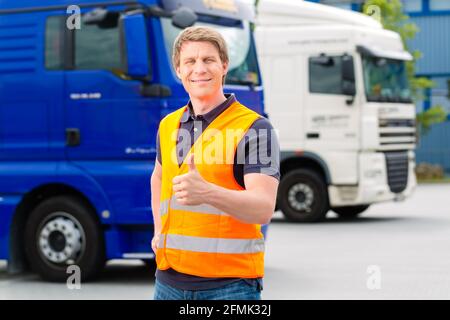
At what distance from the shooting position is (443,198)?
936 inches

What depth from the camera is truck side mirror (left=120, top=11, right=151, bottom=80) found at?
9.38 m

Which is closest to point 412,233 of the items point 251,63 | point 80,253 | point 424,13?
point 251,63

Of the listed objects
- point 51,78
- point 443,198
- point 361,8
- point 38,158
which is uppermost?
point 361,8

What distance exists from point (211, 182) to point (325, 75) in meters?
13.2

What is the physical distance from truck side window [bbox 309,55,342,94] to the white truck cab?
15 mm

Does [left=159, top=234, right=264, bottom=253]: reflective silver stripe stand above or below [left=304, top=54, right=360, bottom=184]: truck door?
below

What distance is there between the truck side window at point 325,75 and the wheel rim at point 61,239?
7.33 m

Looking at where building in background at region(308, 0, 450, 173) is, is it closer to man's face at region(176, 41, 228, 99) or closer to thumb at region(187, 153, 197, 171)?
man's face at region(176, 41, 228, 99)

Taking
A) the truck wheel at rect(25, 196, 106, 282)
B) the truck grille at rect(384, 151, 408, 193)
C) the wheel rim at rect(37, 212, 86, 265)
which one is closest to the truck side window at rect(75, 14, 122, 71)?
the truck wheel at rect(25, 196, 106, 282)

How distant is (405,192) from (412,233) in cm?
241

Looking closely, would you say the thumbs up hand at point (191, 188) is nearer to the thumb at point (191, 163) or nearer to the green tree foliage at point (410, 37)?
the thumb at point (191, 163)

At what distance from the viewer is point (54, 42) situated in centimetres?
984

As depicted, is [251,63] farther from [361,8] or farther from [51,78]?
[361,8]

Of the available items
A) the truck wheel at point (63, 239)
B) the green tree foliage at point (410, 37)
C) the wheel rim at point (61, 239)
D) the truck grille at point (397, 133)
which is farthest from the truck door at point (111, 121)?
the green tree foliage at point (410, 37)
